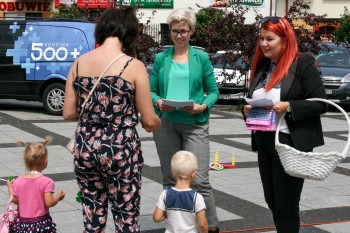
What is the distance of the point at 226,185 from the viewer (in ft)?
28.3

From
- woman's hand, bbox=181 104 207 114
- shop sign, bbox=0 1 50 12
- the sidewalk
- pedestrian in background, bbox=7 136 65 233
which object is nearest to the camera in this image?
pedestrian in background, bbox=7 136 65 233

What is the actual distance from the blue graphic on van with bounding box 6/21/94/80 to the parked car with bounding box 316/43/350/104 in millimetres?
6378

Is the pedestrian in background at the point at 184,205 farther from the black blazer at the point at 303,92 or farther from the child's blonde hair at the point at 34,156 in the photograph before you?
the child's blonde hair at the point at 34,156

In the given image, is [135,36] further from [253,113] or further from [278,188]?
[278,188]

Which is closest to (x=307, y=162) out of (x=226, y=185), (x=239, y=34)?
(x=226, y=185)

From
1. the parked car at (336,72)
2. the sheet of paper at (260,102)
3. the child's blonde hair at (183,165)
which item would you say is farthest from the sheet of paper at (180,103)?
the parked car at (336,72)

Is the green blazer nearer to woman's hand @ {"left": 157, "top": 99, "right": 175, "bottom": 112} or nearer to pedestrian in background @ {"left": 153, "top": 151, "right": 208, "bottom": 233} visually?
woman's hand @ {"left": 157, "top": 99, "right": 175, "bottom": 112}

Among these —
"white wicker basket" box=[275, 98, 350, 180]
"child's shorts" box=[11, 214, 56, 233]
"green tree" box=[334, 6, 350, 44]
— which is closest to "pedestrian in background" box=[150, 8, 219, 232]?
"white wicker basket" box=[275, 98, 350, 180]

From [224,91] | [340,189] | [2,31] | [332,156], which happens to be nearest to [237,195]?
[340,189]

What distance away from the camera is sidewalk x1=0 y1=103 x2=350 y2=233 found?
6871 mm

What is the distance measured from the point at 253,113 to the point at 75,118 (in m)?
1.25

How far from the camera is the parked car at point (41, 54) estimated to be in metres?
15.4

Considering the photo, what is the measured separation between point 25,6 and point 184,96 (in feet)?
107

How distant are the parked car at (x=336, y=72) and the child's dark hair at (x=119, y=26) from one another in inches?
566
